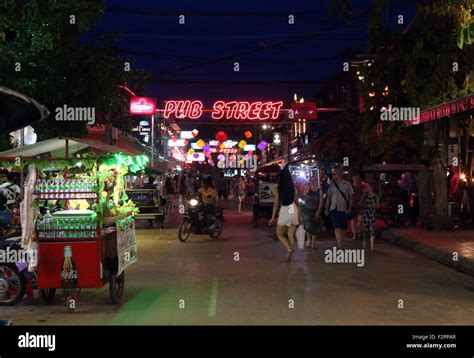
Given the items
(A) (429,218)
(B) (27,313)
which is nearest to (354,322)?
(B) (27,313)

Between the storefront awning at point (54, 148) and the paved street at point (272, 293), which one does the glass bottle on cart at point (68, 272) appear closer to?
the paved street at point (272, 293)

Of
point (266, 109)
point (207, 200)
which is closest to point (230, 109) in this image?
point (266, 109)

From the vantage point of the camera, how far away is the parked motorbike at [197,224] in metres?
17.3

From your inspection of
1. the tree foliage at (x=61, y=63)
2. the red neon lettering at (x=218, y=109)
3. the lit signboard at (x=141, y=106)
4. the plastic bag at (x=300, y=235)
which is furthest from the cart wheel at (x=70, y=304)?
the red neon lettering at (x=218, y=109)

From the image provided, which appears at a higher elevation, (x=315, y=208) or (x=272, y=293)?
(x=315, y=208)

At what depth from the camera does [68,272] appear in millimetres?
8391

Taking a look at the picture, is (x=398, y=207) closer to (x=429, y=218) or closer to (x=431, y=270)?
(x=429, y=218)
